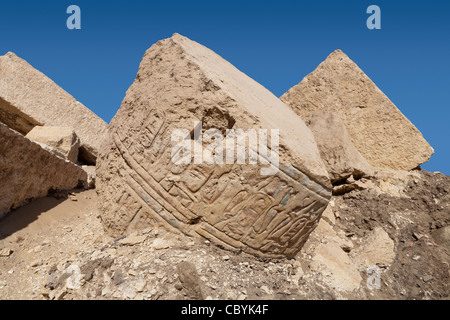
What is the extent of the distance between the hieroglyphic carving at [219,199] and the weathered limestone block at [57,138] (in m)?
2.09

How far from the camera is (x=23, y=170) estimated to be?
Answer: 3652mm

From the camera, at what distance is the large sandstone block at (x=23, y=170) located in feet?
11.3

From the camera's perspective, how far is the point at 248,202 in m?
2.91

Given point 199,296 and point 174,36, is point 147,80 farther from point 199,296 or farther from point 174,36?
point 199,296

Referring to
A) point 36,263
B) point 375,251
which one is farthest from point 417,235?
point 36,263

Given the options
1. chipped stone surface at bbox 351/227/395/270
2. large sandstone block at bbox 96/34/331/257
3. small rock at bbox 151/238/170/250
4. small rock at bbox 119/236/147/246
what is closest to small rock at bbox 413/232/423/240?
chipped stone surface at bbox 351/227/395/270

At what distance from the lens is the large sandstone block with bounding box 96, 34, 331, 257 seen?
9.50 feet

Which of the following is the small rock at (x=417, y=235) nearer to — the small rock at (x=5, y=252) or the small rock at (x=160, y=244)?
the small rock at (x=160, y=244)

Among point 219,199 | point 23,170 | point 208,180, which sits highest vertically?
point 208,180

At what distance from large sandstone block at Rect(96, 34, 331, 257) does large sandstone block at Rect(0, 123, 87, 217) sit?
988mm

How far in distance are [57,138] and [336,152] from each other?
3.50m

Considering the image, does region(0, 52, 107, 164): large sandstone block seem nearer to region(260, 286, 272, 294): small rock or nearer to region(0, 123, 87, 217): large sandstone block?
region(0, 123, 87, 217): large sandstone block

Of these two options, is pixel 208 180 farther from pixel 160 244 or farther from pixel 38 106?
pixel 38 106

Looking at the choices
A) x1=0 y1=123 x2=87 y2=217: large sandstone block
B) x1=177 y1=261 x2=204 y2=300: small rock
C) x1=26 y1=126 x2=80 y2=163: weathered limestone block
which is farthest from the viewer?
x1=26 y1=126 x2=80 y2=163: weathered limestone block
